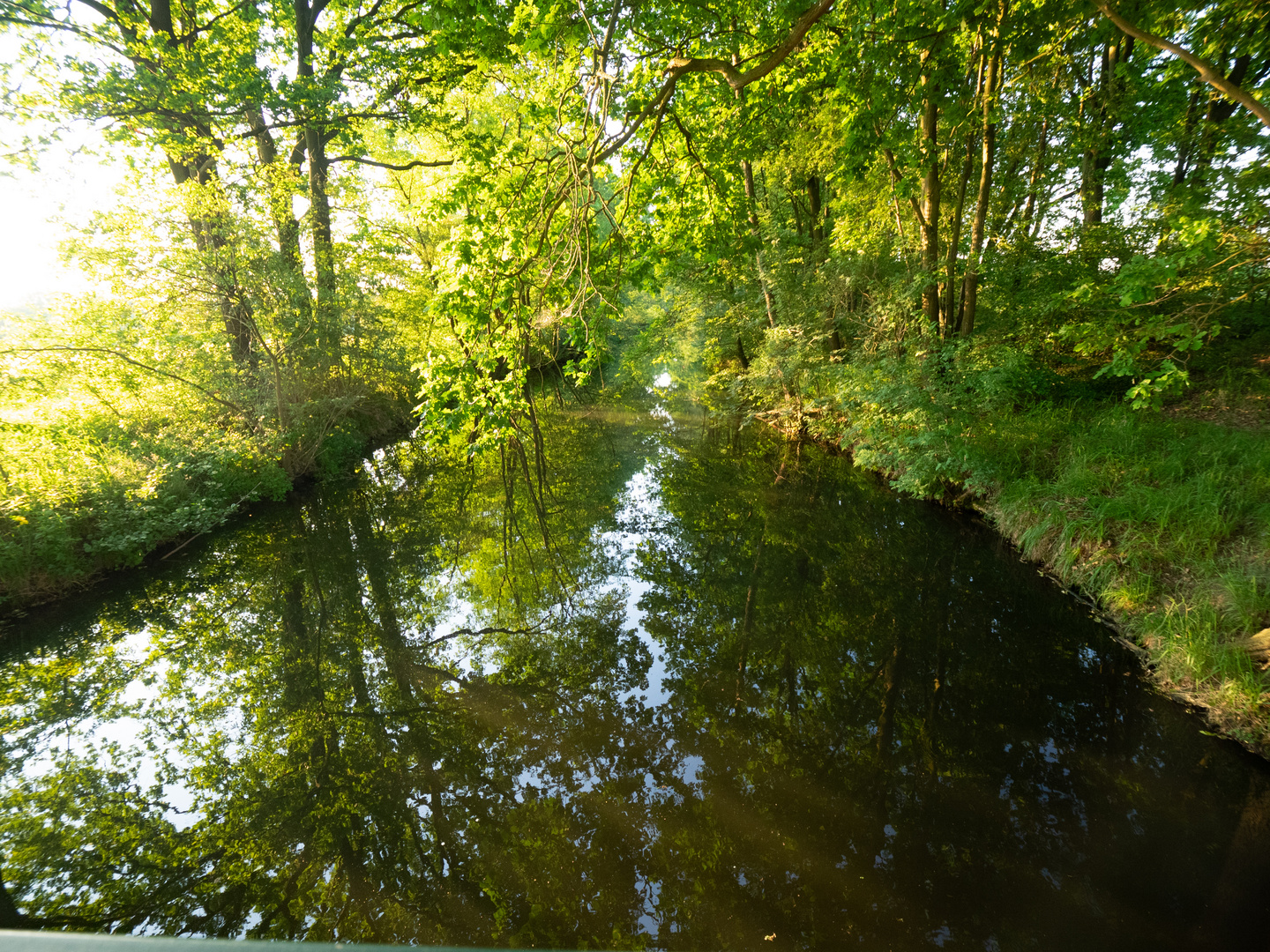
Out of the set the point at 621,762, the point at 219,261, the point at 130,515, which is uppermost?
the point at 219,261

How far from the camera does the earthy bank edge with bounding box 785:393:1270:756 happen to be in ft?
16.5

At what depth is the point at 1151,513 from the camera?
6.39m

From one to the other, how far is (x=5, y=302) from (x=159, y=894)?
31.2 feet

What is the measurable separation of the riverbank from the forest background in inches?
1.7

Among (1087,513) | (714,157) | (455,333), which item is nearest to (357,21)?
(714,157)

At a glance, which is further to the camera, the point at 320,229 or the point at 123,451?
the point at 320,229

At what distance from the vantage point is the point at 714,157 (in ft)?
21.7

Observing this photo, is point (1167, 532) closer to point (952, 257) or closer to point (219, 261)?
point (952, 257)

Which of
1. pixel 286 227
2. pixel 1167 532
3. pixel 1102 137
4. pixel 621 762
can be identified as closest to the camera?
pixel 621 762

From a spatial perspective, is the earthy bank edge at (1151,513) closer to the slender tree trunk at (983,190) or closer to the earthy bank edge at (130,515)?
the slender tree trunk at (983,190)

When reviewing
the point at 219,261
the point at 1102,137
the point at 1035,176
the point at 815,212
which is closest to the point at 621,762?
the point at 219,261

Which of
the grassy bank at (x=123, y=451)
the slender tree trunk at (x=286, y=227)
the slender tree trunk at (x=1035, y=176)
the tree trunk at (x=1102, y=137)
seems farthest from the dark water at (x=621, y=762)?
the slender tree trunk at (x=1035, y=176)

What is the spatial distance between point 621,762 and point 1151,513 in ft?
21.5

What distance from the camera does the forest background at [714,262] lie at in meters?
4.84
